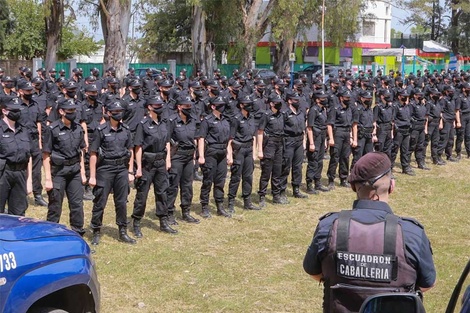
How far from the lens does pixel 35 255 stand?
4230 mm

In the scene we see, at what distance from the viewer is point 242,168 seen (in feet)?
38.6

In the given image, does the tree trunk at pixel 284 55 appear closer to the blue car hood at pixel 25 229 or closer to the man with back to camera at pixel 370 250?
the blue car hood at pixel 25 229

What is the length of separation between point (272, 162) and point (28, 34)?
40.0 metres

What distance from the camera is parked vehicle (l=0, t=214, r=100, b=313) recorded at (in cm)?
403

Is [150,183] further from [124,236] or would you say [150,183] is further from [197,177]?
[197,177]

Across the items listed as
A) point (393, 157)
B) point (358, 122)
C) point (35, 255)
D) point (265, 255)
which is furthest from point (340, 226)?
point (393, 157)

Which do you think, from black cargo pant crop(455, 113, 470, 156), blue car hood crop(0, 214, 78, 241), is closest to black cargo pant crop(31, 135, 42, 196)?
blue car hood crop(0, 214, 78, 241)

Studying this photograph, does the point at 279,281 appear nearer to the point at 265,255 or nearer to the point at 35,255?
the point at 265,255

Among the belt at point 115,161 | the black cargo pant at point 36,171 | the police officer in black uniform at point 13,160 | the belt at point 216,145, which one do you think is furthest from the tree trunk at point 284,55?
the police officer in black uniform at point 13,160

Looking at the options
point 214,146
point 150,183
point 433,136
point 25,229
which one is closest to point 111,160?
point 150,183

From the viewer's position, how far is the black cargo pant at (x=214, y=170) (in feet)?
36.4

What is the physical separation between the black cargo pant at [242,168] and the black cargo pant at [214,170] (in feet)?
1.15

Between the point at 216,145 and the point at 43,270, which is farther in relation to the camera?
the point at 216,145

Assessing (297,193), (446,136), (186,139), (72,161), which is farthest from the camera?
(446,136)
